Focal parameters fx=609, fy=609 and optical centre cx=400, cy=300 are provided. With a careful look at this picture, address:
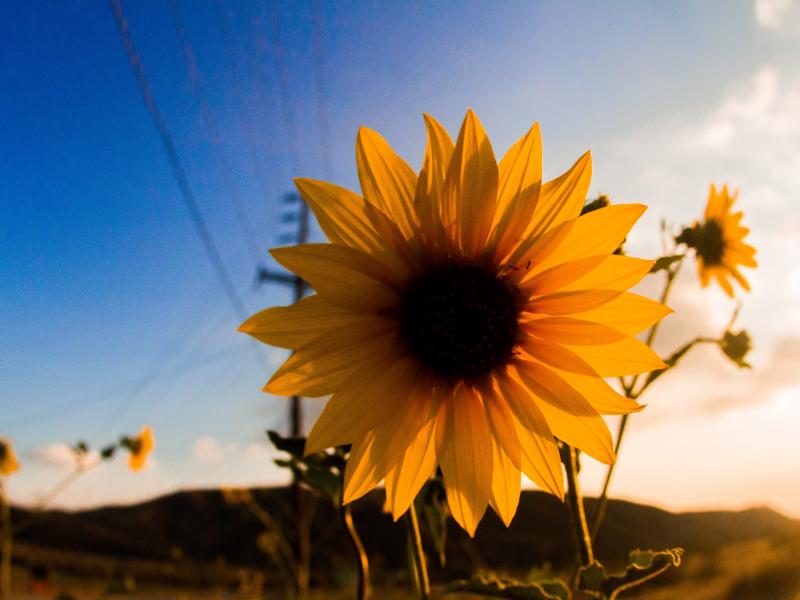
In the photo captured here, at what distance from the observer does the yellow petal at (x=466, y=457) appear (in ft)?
2.51

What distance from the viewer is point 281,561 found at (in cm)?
204

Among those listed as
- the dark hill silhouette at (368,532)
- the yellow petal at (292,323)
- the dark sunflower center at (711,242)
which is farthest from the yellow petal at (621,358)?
the dark hill silhouette at (368,532)

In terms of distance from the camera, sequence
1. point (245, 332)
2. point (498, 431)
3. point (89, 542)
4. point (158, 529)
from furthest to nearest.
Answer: point (158, 529) < point (89, 542) < point (498, 431) < point (245, 332)

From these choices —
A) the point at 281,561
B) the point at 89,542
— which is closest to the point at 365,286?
the point at 281,561

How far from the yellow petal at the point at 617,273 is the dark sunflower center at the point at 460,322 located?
0.17m

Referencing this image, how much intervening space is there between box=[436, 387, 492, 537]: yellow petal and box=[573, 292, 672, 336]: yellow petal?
224 millimetres

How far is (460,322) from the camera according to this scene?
0.93 m

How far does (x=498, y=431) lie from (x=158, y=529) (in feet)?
101

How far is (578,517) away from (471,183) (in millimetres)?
408

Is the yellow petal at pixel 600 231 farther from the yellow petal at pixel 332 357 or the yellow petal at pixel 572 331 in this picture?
the yellow petal at pixel 332 357

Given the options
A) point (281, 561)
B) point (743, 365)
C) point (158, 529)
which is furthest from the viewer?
point (158, 529)

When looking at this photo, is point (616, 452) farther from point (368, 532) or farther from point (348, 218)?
point (368, 532)

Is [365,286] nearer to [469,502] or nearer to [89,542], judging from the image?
[469,502]

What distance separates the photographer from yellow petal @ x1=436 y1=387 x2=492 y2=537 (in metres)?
0.76
